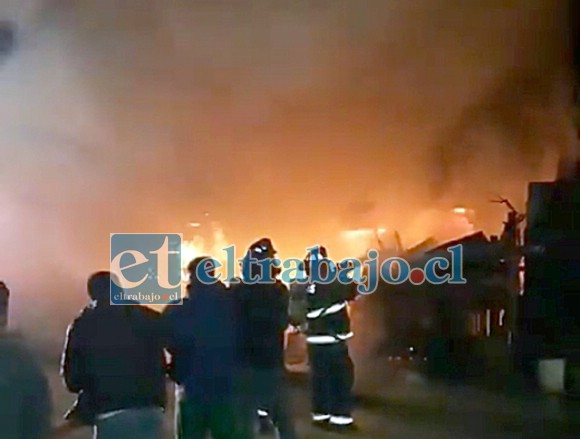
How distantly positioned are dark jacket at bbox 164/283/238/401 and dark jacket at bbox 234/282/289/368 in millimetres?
21

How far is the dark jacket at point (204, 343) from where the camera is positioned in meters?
1.29

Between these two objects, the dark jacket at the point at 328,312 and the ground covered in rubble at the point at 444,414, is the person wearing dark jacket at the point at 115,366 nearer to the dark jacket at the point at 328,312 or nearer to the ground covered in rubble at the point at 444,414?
the ground covered in rubble at the point at 444,414

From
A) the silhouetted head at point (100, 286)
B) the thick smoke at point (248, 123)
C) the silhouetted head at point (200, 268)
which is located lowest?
the silhouetted head at point (100, 286)

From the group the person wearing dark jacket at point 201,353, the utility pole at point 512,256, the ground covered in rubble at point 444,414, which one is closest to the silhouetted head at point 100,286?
the person wearing dark jacket at point 201,353

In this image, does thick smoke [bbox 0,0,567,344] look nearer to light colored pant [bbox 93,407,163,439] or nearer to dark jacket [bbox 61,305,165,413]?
dark jacket [bbox 61,305,165,413]

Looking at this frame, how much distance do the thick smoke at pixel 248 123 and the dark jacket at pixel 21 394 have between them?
8cm

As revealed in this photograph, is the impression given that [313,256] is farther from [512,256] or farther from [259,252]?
[512,256]

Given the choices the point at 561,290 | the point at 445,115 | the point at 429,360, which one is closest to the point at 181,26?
the point at 445,115

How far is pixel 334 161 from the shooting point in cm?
134

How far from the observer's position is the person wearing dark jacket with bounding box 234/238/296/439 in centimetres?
130

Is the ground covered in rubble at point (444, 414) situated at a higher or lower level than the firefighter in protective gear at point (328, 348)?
lower

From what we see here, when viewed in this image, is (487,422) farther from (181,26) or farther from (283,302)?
(181,26)

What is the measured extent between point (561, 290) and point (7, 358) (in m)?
0.98

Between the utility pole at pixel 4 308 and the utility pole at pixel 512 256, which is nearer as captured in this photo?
the utility pole at pixel 4 308
